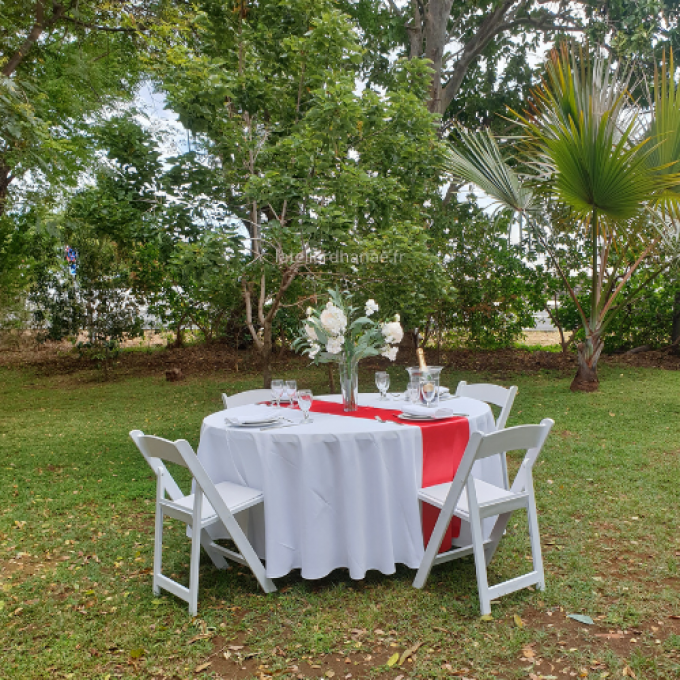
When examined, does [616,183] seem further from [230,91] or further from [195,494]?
[195,494]

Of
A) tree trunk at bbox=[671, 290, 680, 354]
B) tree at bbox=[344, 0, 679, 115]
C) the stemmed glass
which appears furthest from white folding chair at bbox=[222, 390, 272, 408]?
tree trunk at bbox=[671, 290, 680, 354]

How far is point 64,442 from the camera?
636cm

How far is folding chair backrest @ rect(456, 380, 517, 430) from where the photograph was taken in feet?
12.3

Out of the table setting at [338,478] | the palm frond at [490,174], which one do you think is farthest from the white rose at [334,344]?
the palm frond at [490,174]

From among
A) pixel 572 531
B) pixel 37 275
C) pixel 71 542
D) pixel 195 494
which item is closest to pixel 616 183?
pixel 572 531

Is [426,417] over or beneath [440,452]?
over

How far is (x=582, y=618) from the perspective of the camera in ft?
8.58

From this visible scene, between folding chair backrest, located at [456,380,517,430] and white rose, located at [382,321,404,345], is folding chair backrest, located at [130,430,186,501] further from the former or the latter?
folding chair backrest, located at [456,380,517,430]

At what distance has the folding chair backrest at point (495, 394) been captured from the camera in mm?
3742

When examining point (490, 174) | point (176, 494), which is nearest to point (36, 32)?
point (490, 174)

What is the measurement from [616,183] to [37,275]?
9.59m

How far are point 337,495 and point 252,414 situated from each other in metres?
0.75

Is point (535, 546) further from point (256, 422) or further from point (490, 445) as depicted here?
point (256, 422)

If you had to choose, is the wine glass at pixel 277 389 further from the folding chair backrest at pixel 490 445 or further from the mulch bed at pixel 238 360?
the mulch bed at pixel 238 360
